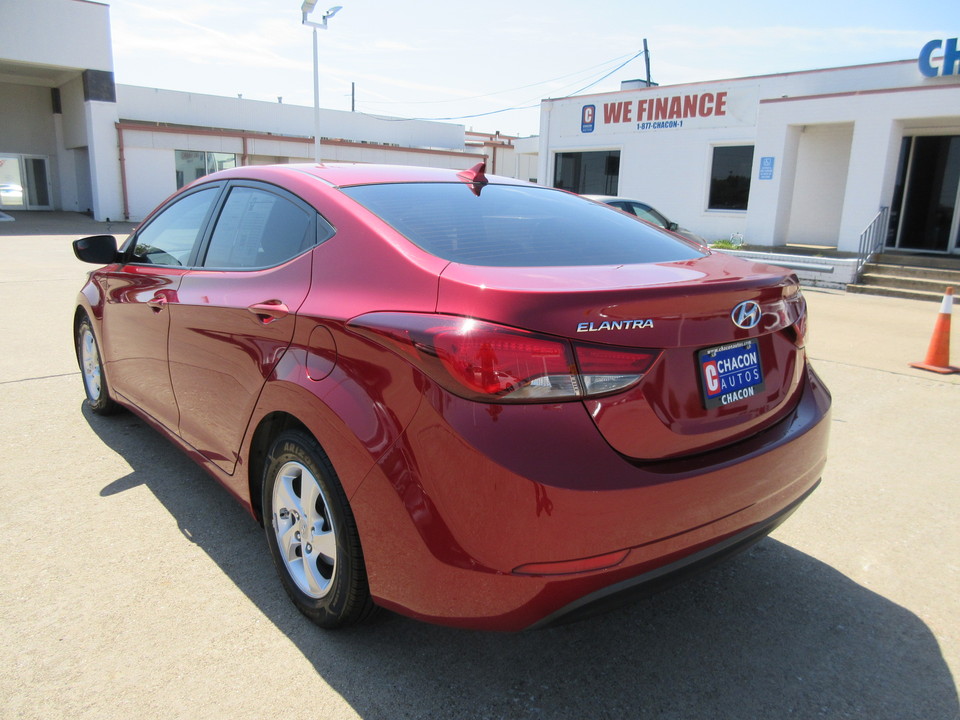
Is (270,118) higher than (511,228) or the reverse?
higher

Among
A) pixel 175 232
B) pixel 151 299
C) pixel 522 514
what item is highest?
pixel 175 232

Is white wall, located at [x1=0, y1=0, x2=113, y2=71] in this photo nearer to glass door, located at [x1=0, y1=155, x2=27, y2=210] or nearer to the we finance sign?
glass door, located at [x1=0, y1=155, x2=27, y2=210]

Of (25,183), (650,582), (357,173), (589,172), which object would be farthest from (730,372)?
(25,183)

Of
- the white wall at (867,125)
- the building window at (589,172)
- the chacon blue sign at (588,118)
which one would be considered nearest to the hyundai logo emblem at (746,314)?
the white wall at (867,125)

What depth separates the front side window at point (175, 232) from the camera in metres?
3.40

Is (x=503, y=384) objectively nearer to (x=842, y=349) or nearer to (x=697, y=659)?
(x=697, y=659)

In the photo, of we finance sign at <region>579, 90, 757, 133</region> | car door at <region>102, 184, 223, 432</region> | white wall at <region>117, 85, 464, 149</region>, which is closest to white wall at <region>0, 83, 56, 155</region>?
white wall at <region>117, 85, 464, 149</region>

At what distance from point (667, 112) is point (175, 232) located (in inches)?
761

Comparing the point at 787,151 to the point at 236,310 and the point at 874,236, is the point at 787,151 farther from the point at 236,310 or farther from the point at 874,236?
the point at 236,310

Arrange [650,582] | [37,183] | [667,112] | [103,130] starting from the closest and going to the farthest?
[650,582]
[667,112]
[103,130]
[37,183]

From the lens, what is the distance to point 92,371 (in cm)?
469

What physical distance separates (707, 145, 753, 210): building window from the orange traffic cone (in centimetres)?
1316

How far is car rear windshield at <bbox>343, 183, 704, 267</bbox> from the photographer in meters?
2.34

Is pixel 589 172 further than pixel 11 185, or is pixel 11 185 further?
pixel 11 185
